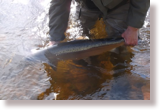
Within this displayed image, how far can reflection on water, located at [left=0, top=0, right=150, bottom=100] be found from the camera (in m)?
2.26

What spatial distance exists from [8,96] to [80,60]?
1.14m

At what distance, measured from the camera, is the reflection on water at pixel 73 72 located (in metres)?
2.26

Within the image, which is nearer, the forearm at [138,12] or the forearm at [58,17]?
the forearm at [138,12]

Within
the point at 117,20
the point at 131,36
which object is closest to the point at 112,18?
the point at 117,20

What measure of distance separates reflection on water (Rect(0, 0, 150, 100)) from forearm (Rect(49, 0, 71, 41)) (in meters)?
0.40

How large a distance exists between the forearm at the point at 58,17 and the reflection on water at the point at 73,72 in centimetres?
40

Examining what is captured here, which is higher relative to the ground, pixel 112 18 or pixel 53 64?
pixel 112 18

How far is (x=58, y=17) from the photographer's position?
2799 mm

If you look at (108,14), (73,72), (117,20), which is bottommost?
(73,72)

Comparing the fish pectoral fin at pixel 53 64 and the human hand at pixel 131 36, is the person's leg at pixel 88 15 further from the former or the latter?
the fish pectoral fin at pixel 53 64

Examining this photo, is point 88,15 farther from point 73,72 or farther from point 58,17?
point 73,72

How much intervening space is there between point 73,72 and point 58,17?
90cm

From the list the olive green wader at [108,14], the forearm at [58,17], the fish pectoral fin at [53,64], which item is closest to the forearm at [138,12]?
the olive green wader at [108,14]

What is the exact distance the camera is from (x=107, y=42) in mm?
2695
